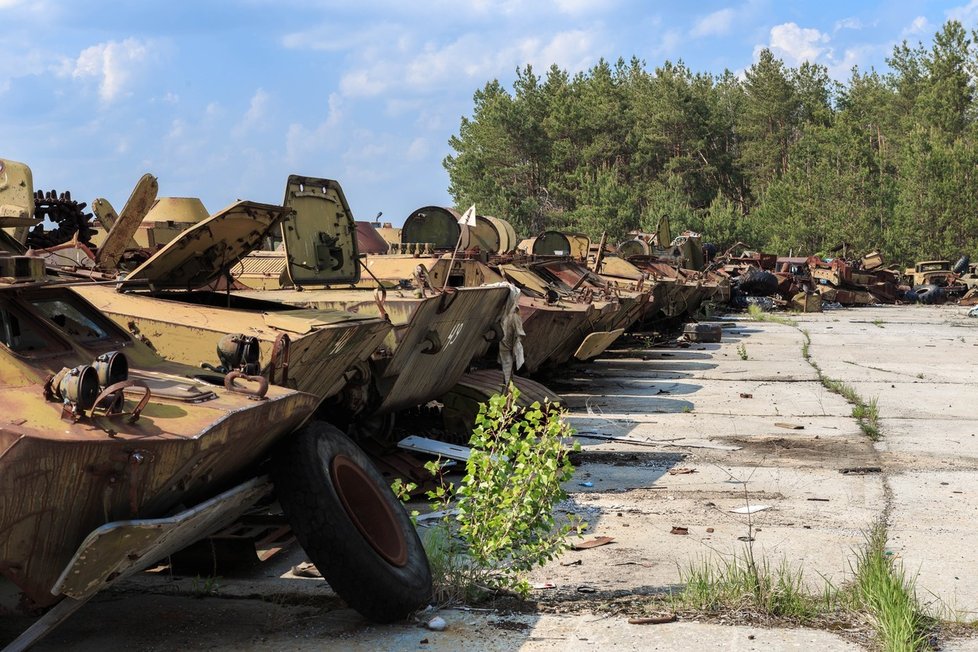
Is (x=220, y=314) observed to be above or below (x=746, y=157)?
below

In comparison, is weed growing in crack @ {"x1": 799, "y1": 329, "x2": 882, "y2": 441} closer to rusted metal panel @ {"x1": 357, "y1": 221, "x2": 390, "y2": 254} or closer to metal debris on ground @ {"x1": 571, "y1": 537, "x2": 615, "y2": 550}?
metal debris on ground @ {"x1": 571, "y1": 537, "x2": 615, "y2": 550}

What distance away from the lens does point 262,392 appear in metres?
4.89

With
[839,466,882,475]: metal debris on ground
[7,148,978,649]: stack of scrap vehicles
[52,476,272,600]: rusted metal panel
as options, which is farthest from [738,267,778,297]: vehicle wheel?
[52,476,272,600]: rusted metal panel

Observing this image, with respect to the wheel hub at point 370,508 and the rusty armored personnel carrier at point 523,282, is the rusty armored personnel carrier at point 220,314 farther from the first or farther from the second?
the rusty armored personnel carrier at point 523,282

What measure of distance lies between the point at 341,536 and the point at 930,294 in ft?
117

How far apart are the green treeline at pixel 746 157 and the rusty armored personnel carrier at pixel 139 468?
132 ft

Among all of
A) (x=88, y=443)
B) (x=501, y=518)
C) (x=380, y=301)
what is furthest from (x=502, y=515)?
(x=380, y=301)

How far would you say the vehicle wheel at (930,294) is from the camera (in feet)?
122

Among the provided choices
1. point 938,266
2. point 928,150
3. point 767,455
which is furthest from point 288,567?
point 928,150

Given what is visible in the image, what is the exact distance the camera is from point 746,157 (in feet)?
192

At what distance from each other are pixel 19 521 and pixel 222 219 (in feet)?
10.8

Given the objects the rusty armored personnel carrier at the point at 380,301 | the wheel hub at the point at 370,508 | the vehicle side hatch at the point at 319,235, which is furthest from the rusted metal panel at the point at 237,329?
the vehicle side hatch at the point at 319,235

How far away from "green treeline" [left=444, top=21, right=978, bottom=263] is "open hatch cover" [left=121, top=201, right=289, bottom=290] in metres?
38.2

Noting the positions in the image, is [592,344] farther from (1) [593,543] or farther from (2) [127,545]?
(2) [127,545]
